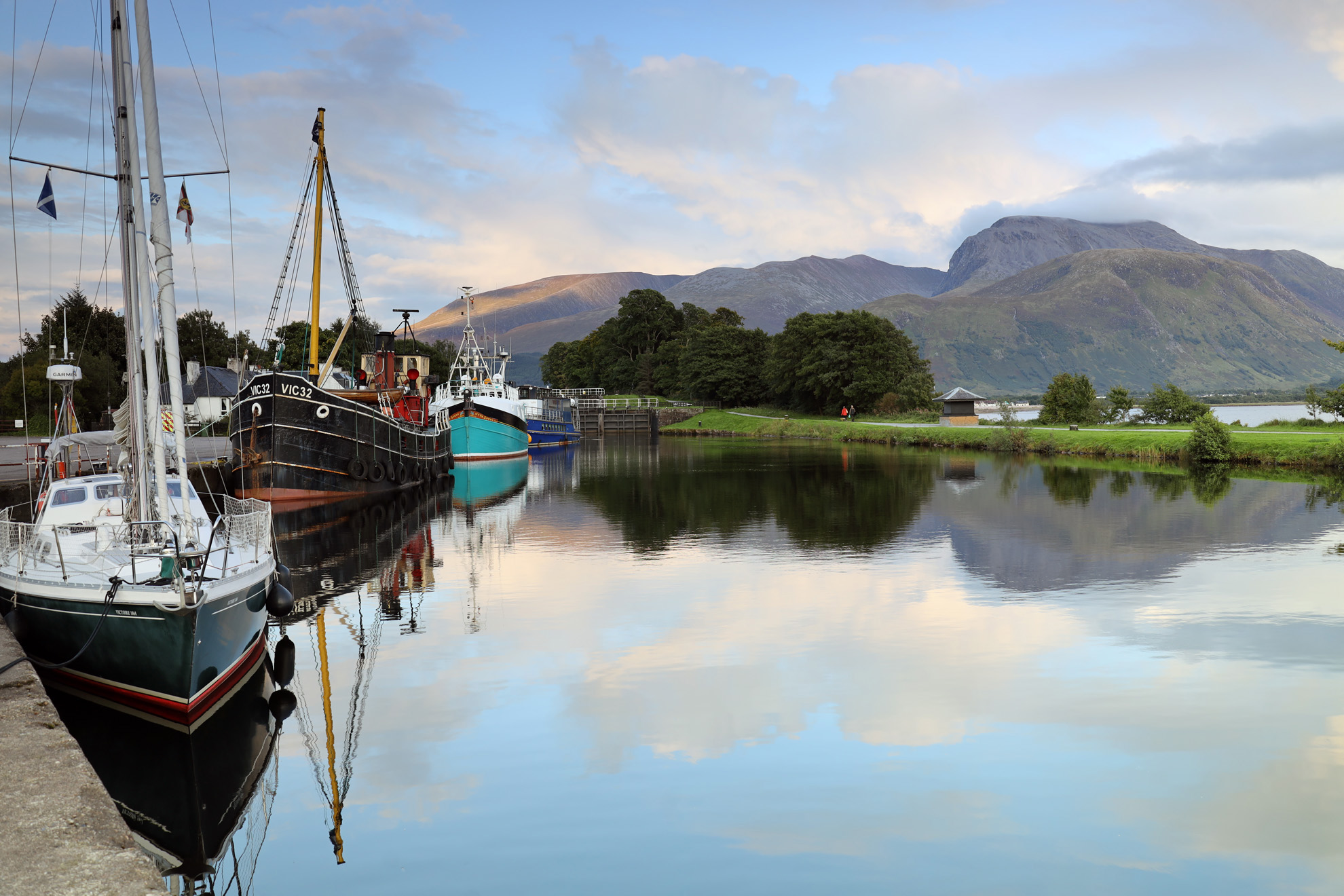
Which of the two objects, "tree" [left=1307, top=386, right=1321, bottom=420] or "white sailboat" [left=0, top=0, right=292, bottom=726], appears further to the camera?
"tree" [left=1307, top=386, right=1321, bottom=420]

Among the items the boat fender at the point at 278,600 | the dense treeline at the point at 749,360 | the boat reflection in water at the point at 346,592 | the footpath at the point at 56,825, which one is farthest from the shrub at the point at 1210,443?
the footpath at the point at 56,825

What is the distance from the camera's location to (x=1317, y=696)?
1206cm

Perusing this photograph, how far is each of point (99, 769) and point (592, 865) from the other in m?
5.95

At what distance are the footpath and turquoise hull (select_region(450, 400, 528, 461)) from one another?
43926 millimetres

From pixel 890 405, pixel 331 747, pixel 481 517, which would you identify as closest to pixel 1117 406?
pixel 890 405

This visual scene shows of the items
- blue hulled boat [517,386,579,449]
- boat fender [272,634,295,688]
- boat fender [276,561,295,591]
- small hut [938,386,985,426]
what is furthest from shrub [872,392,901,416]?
boat fender [276,561,295,591]

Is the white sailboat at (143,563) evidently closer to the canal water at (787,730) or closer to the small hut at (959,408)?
Answer: the canal water at (787,730)

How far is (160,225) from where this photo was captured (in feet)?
42.5

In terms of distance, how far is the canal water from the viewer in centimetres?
828

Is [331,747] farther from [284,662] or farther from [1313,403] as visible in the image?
[1313,403]

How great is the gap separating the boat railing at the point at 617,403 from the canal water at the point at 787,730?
81.2 metres

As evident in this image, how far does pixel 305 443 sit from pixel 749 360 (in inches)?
3355

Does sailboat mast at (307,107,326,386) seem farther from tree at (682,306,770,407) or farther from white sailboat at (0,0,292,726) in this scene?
tree at (682,306,770,407)

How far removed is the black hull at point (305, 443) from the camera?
33.2 meters
